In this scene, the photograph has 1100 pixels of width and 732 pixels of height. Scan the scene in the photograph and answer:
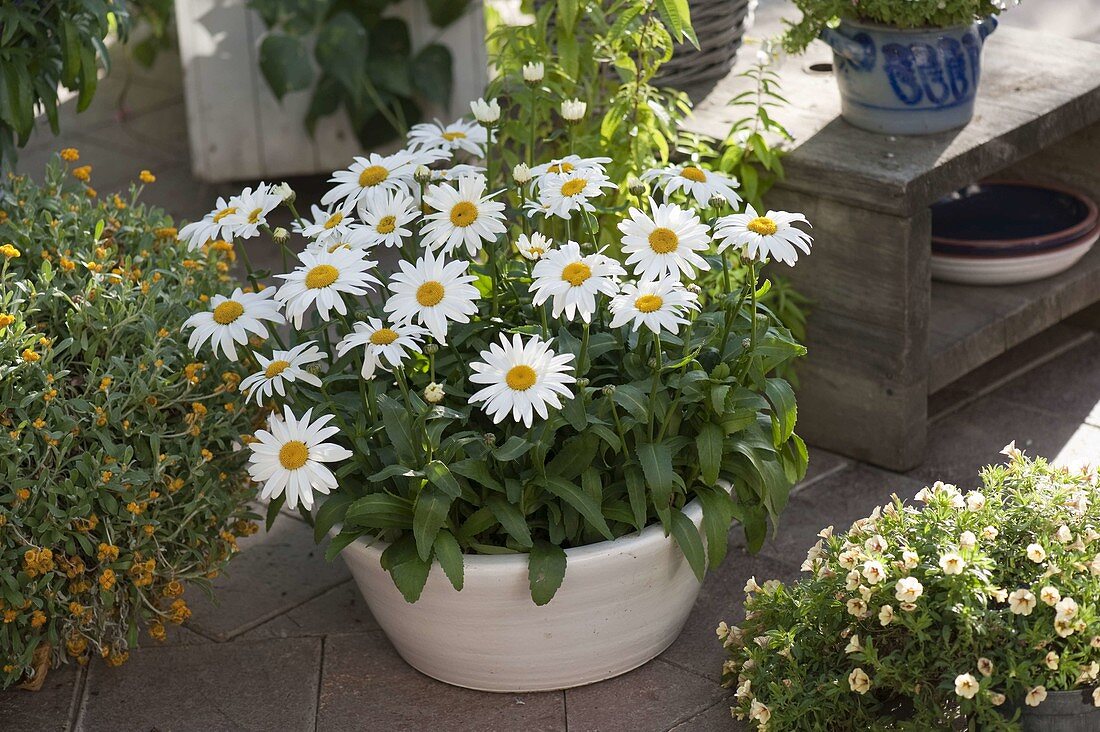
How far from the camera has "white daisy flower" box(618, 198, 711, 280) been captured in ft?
6.41

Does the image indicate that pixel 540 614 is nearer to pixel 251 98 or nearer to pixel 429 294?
pixel 429 294

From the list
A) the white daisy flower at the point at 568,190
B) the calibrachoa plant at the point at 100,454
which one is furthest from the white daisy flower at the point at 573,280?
the calibrachoa plant at the point at 100,454

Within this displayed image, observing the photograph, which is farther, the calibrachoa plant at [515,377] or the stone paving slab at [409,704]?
the stone paving slab at [409,704]

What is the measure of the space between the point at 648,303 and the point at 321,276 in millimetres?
457

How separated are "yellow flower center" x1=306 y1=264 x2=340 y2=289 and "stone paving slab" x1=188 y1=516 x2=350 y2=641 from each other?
67 centimetres

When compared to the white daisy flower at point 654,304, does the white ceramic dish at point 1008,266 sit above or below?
below

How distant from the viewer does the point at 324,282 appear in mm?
1921

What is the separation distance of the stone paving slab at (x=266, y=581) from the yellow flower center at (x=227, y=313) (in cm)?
57

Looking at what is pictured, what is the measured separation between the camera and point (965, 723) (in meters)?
1.92

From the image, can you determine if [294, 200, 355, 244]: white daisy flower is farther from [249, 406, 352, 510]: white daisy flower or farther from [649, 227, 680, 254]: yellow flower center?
[649, 227, 680, 254]: yellow flower center

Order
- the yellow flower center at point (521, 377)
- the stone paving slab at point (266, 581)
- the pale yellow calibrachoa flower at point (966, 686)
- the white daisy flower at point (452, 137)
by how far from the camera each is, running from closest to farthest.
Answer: the pale yellow calibrachoa flower at point (966, 686)
the yellow flower center at point (521, 377)
the white daisy flower at point (452, 137)
the stone paving slab at point (266, 581)

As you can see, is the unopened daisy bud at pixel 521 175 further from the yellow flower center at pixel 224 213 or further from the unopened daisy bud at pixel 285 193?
the yellow flower center at pixel 224 213

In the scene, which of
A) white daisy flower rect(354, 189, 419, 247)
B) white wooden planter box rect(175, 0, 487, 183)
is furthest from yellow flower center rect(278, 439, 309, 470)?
white wooden planter box rect(175, 0, 487, 183)

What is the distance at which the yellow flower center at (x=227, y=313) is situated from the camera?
6.54ft
